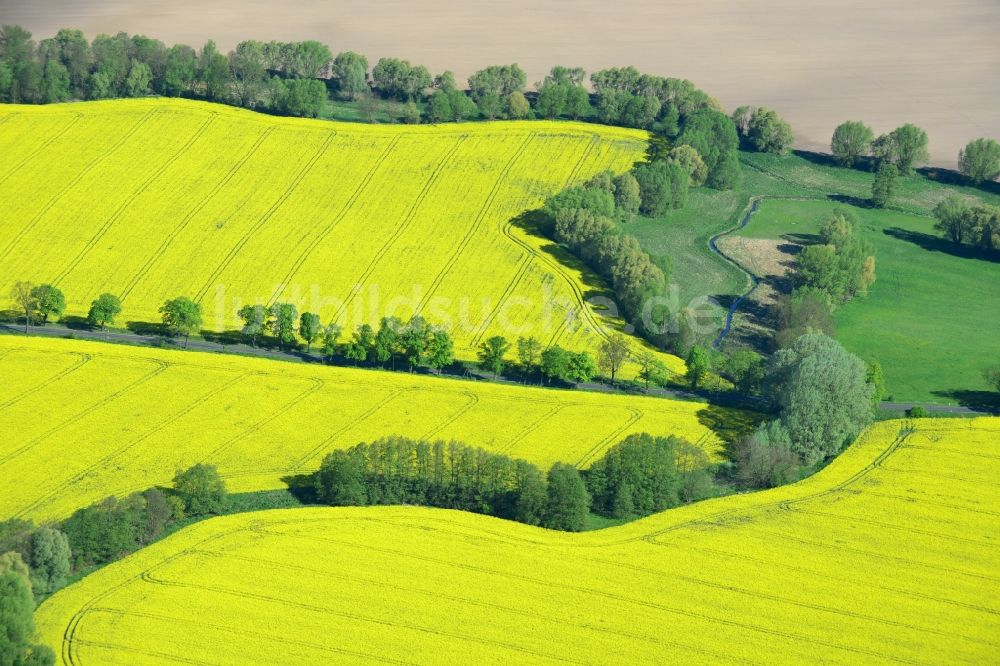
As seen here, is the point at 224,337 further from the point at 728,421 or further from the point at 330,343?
the point at 728,421

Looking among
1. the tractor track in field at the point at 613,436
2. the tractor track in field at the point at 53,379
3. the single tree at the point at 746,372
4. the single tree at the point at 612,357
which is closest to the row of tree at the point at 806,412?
the single tree at the point at 746,372

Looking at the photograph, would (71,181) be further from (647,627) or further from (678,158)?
(647,627)

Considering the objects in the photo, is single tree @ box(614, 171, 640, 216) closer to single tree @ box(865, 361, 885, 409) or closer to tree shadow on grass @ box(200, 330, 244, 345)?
single tree @ box(865, 361, 885, 409)

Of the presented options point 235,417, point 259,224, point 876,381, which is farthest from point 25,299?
point 876,381

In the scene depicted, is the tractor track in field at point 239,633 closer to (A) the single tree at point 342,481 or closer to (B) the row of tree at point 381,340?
(A) the single tree at point 342,481

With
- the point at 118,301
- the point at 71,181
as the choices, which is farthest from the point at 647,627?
the point at 71,181
